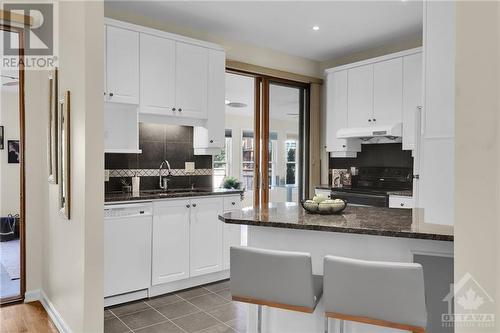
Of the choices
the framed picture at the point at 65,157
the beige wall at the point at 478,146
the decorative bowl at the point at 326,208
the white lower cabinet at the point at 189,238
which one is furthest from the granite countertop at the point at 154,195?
the beige wall at the point at 478,146

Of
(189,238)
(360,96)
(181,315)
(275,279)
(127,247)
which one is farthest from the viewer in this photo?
(360,96)

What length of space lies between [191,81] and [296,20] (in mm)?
1303

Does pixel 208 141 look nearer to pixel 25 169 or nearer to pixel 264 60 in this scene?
pixel 264 60

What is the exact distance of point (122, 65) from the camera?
12.1 ft

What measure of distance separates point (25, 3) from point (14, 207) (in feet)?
8.30

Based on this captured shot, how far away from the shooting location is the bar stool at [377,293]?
65.1 inches

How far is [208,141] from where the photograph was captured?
4383 millimetres

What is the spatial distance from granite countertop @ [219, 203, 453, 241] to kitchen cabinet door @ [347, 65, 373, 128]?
8.11 ft

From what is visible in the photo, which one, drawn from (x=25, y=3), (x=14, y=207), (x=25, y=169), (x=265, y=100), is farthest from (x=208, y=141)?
(x=14, y=207)

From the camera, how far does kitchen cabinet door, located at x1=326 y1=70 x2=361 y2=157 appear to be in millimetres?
5223

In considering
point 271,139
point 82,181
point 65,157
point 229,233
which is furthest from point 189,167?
point 82,181

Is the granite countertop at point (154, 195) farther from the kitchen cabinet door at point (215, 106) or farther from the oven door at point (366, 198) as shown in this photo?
the oven door at point (366, 198)

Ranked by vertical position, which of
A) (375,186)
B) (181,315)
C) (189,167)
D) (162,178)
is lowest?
(181,315)

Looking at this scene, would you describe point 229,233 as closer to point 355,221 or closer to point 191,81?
point 191,81
